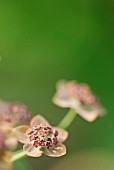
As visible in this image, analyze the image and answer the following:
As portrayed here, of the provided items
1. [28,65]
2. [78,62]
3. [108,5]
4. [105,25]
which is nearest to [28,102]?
[28,65]

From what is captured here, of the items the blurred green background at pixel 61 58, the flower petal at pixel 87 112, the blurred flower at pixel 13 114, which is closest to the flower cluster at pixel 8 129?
the blurred flower at pixel 13 114

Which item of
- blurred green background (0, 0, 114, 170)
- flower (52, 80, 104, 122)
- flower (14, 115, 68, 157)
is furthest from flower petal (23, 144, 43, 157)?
blurred green background (0, 0, 114, 170)

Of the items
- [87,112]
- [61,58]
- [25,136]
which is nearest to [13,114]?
[25,136]

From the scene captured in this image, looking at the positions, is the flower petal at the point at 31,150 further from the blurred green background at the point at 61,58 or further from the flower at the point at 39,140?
the blurred green background at the point at 61,58

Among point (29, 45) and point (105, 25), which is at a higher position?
point (105, 25)

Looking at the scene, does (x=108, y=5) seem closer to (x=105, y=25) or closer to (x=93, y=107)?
(x=105, y=25)

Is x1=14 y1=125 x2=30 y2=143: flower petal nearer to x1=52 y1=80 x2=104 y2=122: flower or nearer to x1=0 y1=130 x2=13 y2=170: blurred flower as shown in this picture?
x1=0 y1=130 x2=13 y2=170: blurred flower

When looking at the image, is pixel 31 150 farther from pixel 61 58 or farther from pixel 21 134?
pixel 61 58
